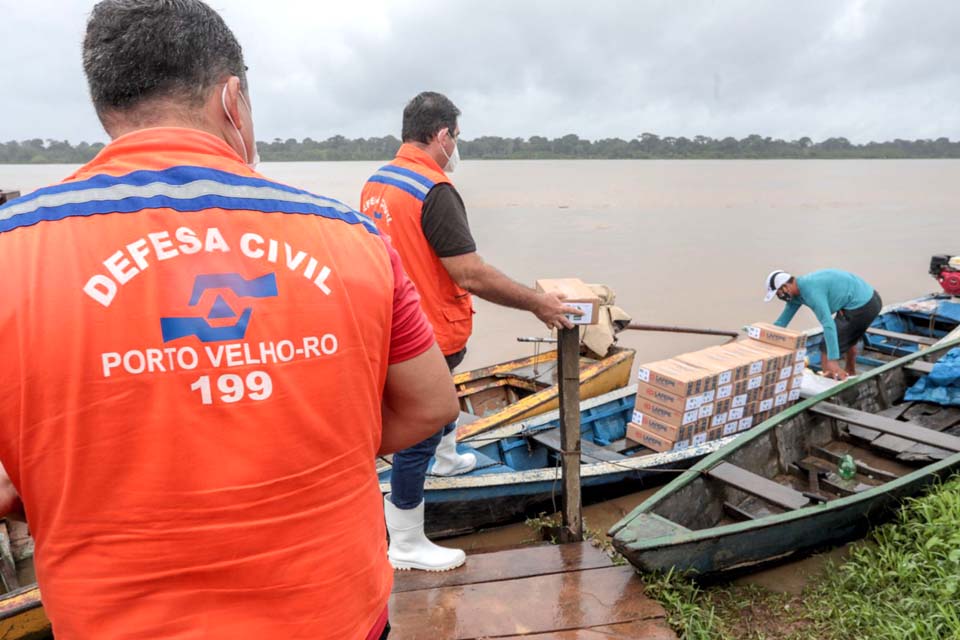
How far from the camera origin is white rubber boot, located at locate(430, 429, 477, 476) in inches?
167

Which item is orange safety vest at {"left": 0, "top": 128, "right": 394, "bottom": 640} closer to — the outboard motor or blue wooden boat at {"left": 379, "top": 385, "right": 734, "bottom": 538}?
blue wooden boat at {"left": 379, "top": 385, "right": 734, "bottom": 538}

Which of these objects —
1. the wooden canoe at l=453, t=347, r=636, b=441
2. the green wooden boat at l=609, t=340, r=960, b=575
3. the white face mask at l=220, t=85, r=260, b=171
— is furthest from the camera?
the wooden canoe at l=453, t=347, r=636, b=441

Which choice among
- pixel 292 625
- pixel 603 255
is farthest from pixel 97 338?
pixel 603 255

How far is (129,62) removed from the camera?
1.06m

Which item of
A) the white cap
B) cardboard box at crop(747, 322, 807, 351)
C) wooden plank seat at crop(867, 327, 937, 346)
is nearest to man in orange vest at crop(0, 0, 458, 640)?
cardboard box at crop(747, 322, 807, 351)

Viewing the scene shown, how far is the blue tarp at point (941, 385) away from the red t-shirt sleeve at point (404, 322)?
224 inches

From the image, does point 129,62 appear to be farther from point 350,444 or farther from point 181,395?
point 350,444

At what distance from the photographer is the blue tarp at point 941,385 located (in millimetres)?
5426

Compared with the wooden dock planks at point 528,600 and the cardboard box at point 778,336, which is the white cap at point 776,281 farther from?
the wooden dock planks at point 528,600

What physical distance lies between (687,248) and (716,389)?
18.4 m

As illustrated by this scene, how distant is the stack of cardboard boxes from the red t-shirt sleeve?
4074 millimetres

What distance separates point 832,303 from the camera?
680cm

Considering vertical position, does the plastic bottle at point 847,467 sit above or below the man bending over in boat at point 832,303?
below

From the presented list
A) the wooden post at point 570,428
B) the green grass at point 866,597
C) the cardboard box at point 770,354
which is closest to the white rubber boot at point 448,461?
the wooden post at point 570,428
